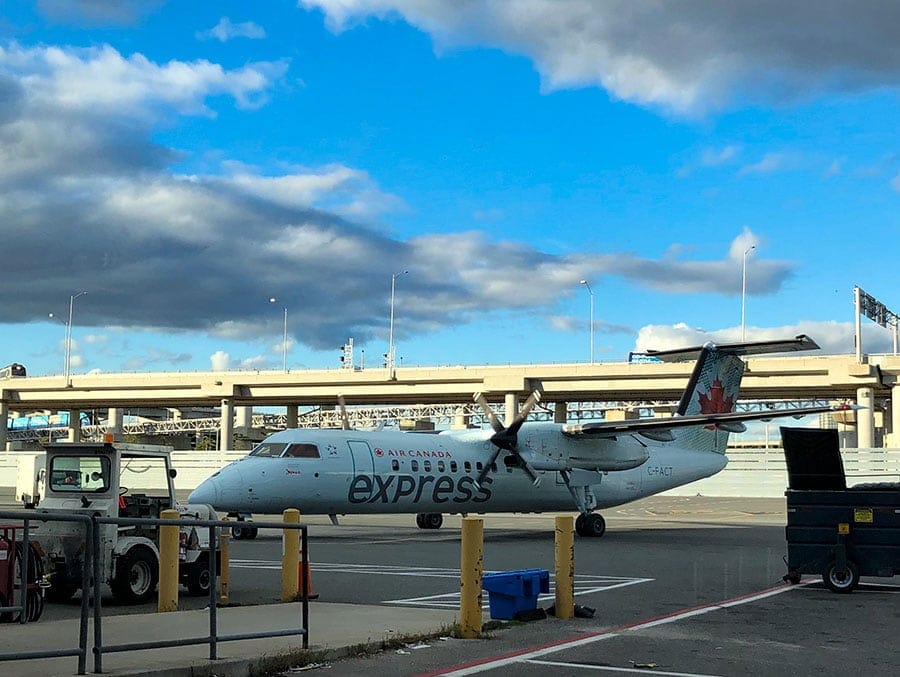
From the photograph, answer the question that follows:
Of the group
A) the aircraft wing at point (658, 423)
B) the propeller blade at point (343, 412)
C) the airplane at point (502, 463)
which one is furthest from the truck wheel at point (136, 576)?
the propeller blade at point (343, 412)

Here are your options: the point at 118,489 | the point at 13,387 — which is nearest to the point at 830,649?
the point at 118,489

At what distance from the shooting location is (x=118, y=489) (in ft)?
47.9

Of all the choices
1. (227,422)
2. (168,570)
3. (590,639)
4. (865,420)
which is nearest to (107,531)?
(168,570)

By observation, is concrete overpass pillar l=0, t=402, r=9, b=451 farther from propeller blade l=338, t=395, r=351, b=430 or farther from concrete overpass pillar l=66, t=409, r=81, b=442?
propeller blade l=338, t=395, r=351, b=430

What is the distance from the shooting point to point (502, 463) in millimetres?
29484

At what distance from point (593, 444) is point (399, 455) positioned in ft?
20.1

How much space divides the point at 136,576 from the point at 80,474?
1685mm

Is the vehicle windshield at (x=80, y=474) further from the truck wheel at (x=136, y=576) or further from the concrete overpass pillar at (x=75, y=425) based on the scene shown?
the concrete overpass pillar at (x=75, y=425)

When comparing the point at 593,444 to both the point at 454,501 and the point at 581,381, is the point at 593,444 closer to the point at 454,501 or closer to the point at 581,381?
the point at 454,501

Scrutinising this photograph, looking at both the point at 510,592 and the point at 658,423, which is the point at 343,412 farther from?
the point at 510,592

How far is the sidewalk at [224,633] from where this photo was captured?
28.8 feet

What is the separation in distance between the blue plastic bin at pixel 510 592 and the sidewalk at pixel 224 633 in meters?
0.56

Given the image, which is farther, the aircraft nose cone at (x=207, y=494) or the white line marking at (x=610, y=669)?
the aircraft nose cone at (x=207, y=494)

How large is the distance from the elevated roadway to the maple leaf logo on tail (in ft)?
120
